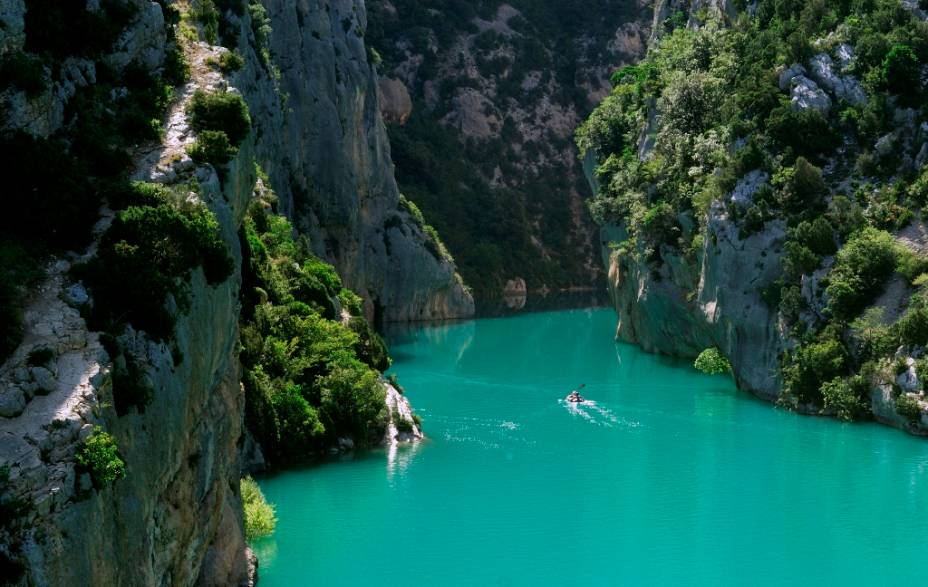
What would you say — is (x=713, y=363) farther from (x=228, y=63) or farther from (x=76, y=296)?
(x=76, y=296)

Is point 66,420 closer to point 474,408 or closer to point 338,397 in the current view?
point 338,397

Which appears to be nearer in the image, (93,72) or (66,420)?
(66,420)

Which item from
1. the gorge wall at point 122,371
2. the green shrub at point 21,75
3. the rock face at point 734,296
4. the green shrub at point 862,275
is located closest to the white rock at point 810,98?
the rock face at point 734,296

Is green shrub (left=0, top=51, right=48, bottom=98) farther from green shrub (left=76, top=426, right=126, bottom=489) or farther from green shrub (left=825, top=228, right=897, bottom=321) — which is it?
green shrub (left=825, top=228, right=897, bottom=321)


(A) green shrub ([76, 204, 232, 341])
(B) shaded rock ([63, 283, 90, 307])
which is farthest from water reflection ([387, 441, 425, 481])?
(B) shaded rock ([63, 283, 90, 307])

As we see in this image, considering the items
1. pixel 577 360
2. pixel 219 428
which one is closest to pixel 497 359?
pixel 577 360

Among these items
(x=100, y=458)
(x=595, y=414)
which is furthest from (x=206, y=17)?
(x=595, y=414)
